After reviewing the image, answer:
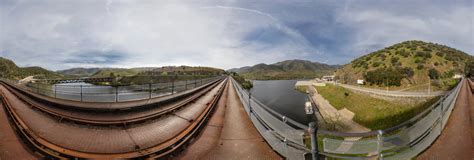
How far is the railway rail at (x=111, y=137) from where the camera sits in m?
3.08

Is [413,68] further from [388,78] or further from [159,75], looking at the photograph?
[159,75]

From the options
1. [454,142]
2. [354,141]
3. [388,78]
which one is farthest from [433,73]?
[354,141]

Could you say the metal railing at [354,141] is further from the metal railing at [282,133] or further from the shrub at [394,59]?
the shrub at [394,59]

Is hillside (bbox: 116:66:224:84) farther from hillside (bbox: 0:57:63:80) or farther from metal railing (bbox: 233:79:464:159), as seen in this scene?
hillside (bbox: 0:57:63:80)

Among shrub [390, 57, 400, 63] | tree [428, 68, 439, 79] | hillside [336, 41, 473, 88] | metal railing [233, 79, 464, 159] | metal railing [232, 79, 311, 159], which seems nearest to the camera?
metal railing [233, 79, 464, 159]

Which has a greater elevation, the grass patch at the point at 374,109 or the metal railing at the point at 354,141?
the metal railing at the point at 354,141

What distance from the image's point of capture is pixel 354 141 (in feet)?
9.32

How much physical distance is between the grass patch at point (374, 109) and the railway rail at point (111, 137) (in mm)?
20857

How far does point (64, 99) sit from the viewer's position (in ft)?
23.4

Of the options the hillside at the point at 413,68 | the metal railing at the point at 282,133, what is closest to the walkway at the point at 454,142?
the metal railing at the point at 282,133

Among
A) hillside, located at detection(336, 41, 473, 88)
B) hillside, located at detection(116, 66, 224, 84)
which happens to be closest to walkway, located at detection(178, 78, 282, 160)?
hillside, located at detection(116, 66, 224, 84)

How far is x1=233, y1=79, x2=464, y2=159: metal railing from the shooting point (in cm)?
268

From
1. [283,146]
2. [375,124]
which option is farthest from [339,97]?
[283,146]

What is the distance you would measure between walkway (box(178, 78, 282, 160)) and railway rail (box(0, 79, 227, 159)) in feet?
0.71
